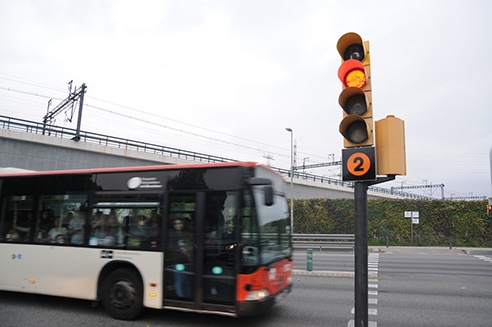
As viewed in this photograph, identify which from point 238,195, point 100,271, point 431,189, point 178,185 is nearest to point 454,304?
point 238,195

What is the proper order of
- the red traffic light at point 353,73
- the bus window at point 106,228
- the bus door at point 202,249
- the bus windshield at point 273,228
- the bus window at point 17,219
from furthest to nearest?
the bus window at point 17,219, the bus window at point 106,228, the bus windshield at point 273,228, the bus door at point 202,249, the red traffic light at point 353,73

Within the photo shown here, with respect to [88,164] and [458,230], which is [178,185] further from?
[458,230]

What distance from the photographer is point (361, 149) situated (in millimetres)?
4238

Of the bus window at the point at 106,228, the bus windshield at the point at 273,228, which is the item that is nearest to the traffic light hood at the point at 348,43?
the bus windshield at the point at 273,228

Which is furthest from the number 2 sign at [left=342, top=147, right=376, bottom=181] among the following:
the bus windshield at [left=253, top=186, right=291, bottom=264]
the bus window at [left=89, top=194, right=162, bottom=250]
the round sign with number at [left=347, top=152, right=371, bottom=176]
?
the bus window at [left=89, top=194, right=162, bottom=250]

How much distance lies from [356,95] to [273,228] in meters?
3.46

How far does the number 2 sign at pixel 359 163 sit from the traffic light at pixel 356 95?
94 millimetres

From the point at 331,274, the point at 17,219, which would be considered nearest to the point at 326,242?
the point at 331,274

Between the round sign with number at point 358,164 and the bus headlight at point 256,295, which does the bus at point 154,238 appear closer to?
the bus headlight at point 256,295

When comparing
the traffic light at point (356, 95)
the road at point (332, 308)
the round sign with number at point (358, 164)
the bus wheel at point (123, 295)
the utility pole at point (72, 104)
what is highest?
the utility pole at point (72, 104)

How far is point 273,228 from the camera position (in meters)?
7.05

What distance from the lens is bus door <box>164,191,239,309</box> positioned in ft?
20.8

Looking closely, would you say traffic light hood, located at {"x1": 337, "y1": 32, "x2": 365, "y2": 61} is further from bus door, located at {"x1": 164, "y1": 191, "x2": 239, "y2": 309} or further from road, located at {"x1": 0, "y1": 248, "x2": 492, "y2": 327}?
road, located at {"x1": 0, "y1": 248, "x2": 492, "y2": 327}

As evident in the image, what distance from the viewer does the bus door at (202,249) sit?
633 cm
